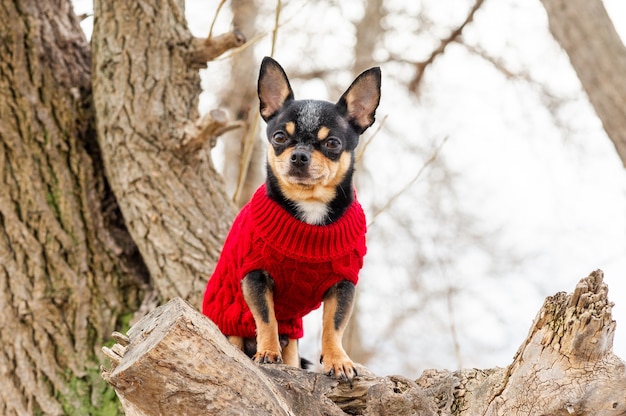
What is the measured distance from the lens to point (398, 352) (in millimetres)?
9648

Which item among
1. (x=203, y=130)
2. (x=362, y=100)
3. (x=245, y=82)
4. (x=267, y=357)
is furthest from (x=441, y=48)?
(x=267, y=357)

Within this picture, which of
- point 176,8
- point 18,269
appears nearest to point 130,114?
point 176,8

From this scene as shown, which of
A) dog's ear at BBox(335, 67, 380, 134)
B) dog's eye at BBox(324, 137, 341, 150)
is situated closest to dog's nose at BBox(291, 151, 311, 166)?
dog's eye at BBox(324, 137, 341, 150)

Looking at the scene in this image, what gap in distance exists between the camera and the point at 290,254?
2.91 m

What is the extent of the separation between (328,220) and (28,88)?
2210mm

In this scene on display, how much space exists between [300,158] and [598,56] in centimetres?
265

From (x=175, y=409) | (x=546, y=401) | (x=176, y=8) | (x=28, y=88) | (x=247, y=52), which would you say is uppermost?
(x=247, y=52)

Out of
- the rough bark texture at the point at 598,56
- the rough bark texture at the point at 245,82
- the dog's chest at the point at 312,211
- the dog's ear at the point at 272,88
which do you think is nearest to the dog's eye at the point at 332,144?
the dog's chest at the point at 312,211

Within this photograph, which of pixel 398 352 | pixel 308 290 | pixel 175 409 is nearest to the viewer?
pixel 175 409

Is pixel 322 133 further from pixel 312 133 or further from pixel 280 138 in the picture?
pixel 280 138

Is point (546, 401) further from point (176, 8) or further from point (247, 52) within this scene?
point (247, 52)

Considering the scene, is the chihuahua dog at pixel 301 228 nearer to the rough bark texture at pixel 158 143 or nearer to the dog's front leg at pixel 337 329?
the dog's front leg at pixel 337 329

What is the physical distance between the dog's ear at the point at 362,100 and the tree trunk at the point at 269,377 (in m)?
1.33

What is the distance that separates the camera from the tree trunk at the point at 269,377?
2.07 meters
